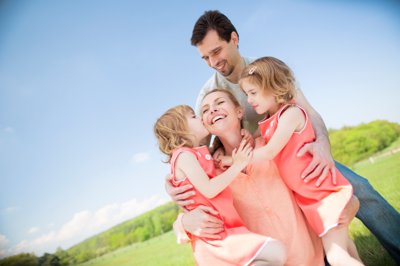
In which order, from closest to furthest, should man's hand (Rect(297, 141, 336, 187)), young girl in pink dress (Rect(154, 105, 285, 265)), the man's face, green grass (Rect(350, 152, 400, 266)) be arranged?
1. young girl in pink dress (Rect(154, 105, 285, 265))
2. man's hand (Rect(297, 141, 336, 187))
3. green grass (Rect(350, 152, 400, 266))
4. the man's face

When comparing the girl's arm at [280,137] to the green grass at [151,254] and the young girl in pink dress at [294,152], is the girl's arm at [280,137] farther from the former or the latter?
the green grass at [151,254]

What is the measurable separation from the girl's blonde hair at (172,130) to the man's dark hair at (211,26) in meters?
0.95

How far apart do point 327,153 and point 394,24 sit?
279 cm

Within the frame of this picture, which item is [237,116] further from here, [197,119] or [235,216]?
[235,216]

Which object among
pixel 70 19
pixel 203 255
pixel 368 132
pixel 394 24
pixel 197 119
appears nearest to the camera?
pixel 203 255

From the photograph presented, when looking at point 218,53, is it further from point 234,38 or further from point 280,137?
point 280,137

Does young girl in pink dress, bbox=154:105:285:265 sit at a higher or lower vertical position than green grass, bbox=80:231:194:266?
higher

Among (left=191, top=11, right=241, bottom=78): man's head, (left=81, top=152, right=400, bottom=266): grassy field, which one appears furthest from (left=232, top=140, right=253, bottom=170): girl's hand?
(left=81, top=152, right=400, bottom=266): grassy field

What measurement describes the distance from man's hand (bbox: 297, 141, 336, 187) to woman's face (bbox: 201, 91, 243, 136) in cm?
43

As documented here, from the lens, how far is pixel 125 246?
27.8ft

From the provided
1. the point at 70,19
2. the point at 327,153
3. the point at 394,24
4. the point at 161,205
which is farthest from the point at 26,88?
the point at 327,153

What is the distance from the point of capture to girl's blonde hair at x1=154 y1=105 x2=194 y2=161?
2.01 metres

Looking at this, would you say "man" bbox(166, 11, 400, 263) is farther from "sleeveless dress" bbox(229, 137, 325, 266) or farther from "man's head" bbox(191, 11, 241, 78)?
"sleeveless dress" bbox(229, 137, 325, 266)

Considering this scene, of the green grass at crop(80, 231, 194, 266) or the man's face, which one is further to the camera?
the green grass at crop(80, 231, 194, 266)
